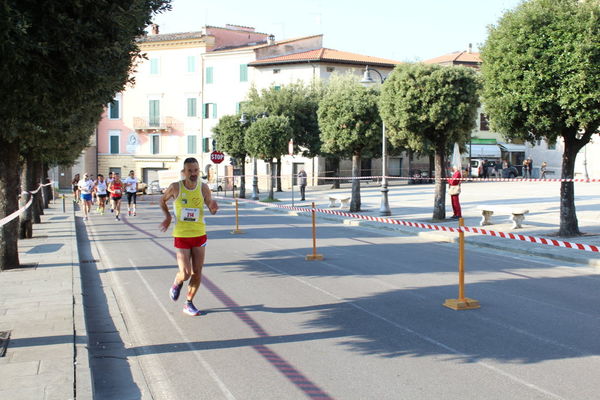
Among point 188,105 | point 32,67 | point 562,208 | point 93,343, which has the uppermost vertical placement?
point 188,105

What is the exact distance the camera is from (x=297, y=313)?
26.8 feet

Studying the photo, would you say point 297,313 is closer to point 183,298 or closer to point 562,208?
point 183,298

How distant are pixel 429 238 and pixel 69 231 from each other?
34.8 feet

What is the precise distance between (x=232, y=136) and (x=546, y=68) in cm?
2963

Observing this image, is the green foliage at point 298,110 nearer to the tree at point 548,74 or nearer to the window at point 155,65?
the window at point 155,65

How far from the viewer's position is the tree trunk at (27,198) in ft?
56.1

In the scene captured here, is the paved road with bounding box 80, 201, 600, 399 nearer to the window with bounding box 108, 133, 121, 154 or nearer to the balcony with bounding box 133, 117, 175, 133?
the balcony with bounding box 133, 117, 175, 133

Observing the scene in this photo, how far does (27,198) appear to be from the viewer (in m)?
19.0

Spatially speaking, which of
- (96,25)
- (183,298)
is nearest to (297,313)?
(183,298)

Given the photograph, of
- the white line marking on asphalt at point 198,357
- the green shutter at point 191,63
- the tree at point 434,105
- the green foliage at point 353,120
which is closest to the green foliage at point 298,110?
the green shutter at point 191,63

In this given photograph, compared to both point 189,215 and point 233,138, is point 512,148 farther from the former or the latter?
point 189,215

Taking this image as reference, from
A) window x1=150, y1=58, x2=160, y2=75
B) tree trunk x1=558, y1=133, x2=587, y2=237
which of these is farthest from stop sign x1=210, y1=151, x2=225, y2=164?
window x1=150, y1=58, x2=160, y2=75

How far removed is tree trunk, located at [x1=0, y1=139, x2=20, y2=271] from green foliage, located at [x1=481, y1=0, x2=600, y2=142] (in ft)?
34.5

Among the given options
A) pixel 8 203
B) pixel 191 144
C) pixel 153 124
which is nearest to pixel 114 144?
pixel 153 124
